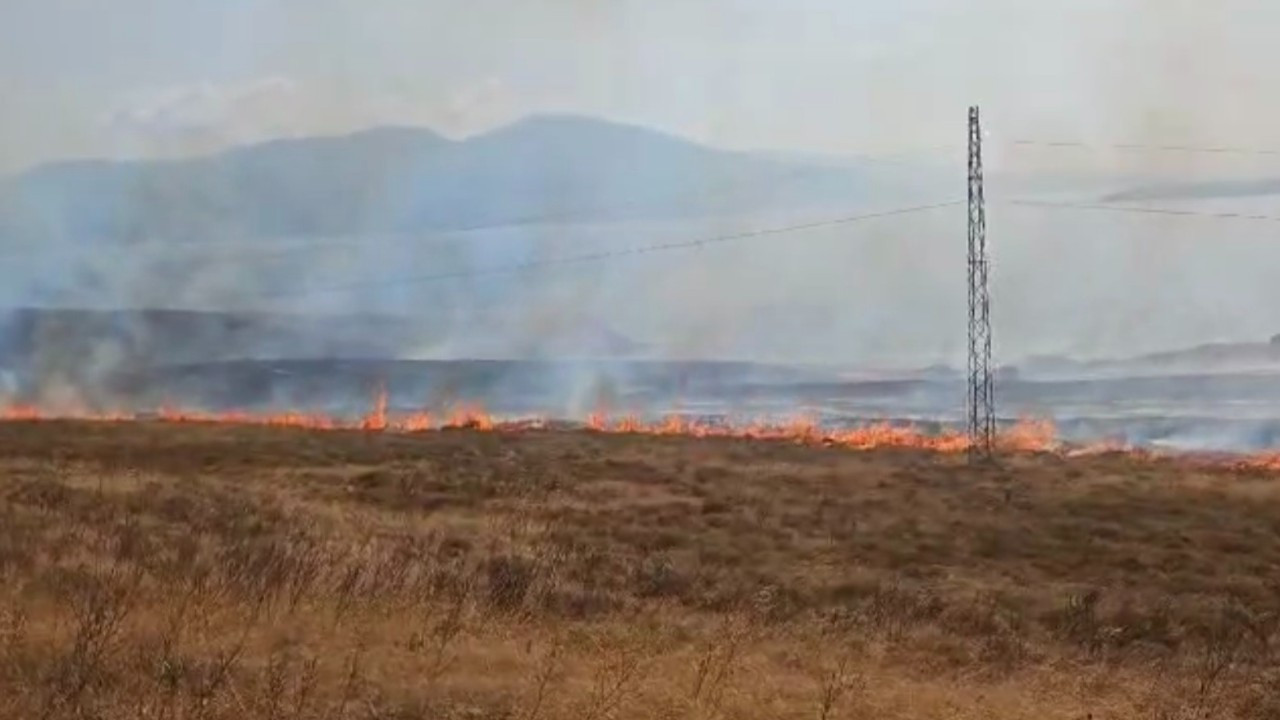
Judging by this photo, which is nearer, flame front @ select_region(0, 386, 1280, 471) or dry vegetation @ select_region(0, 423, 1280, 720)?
dry vegetation @ select_region(0, 423, 1280, 720)

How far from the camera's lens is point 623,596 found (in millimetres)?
23516

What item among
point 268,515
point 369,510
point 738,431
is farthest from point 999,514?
point 738,431

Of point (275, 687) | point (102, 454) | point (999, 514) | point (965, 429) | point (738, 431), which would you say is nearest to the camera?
point (275, 687)

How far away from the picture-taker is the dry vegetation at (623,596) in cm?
1200

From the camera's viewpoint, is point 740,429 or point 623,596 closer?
point 623,596

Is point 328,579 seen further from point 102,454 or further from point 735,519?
point 102,454

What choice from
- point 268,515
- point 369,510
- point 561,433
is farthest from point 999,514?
point 561,433

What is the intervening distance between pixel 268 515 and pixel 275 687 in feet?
70.6

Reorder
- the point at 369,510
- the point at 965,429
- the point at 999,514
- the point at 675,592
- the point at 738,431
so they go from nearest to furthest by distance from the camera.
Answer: the point at 675,592 < the point at 369,510 < the point at 999,514 < the point at 738,431 < the point at 965,429

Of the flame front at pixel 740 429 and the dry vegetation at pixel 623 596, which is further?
the flame front at pixel 740 429

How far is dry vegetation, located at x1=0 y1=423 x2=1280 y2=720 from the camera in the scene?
12000mm

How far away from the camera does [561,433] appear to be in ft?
294

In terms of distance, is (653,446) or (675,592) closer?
(675,592)

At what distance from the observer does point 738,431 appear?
99.1 m
